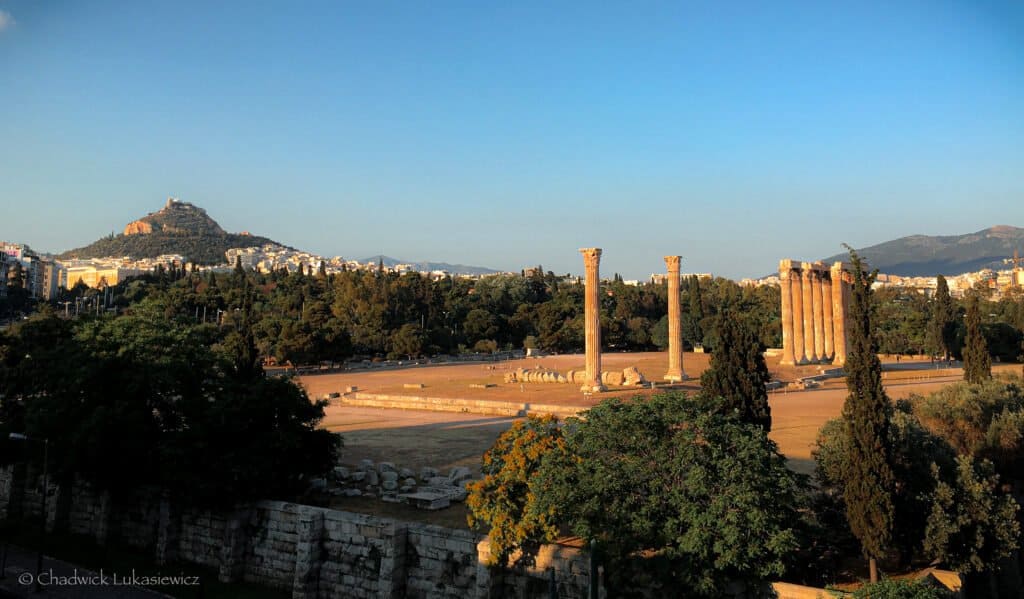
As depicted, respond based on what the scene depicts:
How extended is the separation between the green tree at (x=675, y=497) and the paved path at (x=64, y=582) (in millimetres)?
9819

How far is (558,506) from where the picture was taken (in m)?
12.1

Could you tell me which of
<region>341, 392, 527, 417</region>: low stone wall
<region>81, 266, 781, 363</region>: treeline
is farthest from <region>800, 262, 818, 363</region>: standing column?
<region>341, 392, 527, 417</region>: low stone wall

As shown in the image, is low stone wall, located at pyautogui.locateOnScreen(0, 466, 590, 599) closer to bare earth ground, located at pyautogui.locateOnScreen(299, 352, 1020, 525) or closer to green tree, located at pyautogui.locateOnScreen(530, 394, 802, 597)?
green tree, located at pyautogui.locateOnScreen(530, 394, 802, 597)

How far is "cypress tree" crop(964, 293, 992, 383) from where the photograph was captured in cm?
2475

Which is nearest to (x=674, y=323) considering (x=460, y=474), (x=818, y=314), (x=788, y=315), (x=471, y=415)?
(x=788, y=315)

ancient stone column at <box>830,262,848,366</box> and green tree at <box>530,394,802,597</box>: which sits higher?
ancient stone column at <box>830,262,848,366</box>

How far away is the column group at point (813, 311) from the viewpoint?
50.6 meters

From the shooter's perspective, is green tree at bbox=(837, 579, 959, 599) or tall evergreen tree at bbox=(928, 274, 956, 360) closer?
green tree at bbox=(837, 579, 959, 599)

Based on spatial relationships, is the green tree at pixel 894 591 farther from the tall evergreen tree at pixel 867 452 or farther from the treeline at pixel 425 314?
the treeline at pixel 425 314

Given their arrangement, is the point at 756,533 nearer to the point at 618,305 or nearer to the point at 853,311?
the point at 853,311

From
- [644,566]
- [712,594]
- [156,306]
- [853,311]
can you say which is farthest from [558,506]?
[156,306]

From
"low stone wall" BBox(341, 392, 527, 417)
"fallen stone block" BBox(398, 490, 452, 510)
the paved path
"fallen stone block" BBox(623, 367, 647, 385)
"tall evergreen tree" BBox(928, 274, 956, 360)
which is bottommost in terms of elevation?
the paved path

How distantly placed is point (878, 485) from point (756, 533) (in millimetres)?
2651

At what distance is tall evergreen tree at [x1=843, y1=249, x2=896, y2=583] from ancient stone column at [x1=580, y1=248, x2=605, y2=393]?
2266 cm
